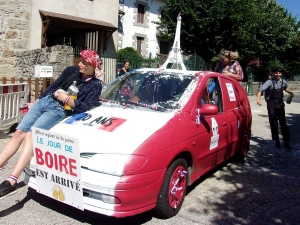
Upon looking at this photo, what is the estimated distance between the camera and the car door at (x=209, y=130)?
13.6 ft

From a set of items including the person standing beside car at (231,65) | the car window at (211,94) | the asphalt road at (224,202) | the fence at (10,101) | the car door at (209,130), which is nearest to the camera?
the asphalt road at (224,202)

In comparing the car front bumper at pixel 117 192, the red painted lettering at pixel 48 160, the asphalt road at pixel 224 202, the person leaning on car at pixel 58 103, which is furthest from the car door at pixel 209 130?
the red painted lettering at pixel 48 160

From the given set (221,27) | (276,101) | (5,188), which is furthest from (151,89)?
(221,27)

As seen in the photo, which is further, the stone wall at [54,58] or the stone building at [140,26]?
the stone building at [140,26]

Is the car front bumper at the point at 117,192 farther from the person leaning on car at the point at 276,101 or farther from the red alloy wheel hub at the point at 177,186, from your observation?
the person leaning on car at the point at 276,101

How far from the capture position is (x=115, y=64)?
13875 mm

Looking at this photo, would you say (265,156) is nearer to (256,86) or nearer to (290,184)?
(290,184)

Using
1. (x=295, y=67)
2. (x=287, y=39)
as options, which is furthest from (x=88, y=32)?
(x=295, y=67)

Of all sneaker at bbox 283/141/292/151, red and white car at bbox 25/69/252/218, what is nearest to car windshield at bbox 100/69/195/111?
red and white car at bbox 25/69/252/218

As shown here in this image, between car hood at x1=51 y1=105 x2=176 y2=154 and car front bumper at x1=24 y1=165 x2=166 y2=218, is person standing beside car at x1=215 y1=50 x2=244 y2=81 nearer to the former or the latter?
car hood at x1=51 y1=105 x2=176 y2=154

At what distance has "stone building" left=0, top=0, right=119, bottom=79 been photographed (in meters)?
10.2

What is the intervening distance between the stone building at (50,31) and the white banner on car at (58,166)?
19.1ft

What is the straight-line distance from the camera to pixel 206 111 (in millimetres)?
4031

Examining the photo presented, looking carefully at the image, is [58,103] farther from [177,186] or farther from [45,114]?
[177,186]
